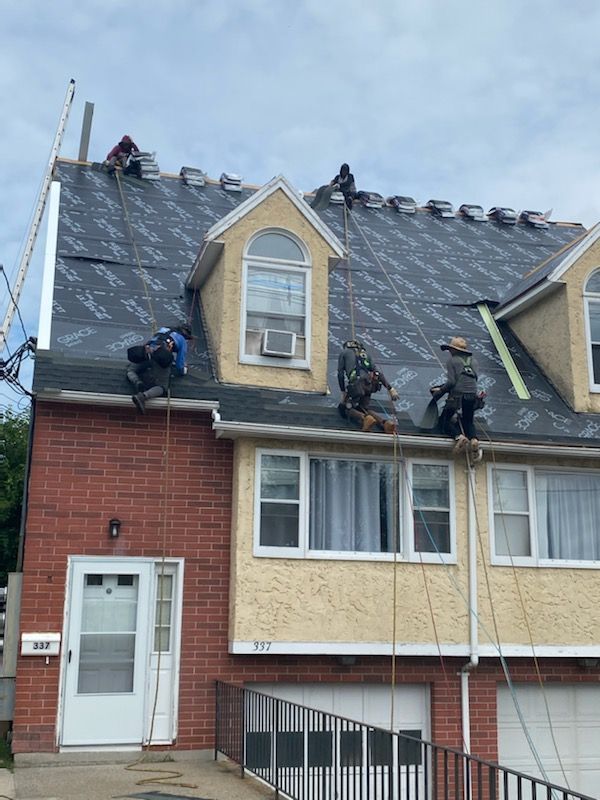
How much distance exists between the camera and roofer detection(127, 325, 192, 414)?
1080 centimetres

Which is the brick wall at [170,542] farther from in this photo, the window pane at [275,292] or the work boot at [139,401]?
the window pane at [275,292]

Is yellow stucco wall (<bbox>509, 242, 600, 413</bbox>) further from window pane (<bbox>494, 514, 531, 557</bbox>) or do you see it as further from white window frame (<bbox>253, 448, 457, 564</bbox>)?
white window frame (<bbox>253, 448, 457, 564</bbox>)

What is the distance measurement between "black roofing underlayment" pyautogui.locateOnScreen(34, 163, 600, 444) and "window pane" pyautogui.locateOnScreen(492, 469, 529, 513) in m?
0.54

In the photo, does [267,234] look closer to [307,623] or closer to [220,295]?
[220,295]

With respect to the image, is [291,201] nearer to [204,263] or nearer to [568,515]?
[204,263]

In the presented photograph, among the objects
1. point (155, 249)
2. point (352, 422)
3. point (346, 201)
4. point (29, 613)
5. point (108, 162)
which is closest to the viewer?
point (29, 613)

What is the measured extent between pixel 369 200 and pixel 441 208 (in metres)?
1.49

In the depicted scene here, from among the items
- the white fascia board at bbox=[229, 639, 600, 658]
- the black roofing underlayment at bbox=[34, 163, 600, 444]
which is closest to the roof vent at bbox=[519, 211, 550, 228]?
the black roofing underlayment at bbox=[34, 163, 600, 444]

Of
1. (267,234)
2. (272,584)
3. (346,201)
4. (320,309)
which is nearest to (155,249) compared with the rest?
(267,234)

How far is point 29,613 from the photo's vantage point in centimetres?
1025

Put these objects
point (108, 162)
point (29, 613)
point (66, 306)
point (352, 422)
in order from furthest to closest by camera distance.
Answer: point (108, 162) → point (66, 306) → point (352, 422) → point (29, 613)

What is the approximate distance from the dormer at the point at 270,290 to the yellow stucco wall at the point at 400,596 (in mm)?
1311

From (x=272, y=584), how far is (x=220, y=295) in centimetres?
401

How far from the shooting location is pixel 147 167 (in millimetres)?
16250
